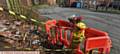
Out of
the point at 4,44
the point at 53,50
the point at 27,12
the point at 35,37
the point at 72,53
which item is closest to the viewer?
the point at 72,53

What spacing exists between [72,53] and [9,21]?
5156 mm

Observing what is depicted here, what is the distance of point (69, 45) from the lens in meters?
8.02

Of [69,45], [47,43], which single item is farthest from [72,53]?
[47,43]

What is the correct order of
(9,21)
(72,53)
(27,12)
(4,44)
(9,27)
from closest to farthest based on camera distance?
(72,53), (4,44), (9,27), (9,21), (27,12)

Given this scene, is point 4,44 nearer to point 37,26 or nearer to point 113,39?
point 37,26

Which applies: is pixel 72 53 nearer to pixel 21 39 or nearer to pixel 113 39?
pixel 21 39

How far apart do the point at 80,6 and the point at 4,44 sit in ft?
99.6

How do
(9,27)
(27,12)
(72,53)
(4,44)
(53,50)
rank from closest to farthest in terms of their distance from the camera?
(72,53) → (53,50) → (4,44) → (9,27) → (27,12)

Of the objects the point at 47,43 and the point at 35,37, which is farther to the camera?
the point at 35,37

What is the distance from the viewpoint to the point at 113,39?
1100 cm

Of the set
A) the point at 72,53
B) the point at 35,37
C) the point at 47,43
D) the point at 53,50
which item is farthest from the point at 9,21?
the point at 72,53

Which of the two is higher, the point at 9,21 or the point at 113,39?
the point at 9,21

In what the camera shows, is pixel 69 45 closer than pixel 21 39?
Yes

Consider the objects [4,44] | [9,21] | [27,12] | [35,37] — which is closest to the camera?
[4,44]
